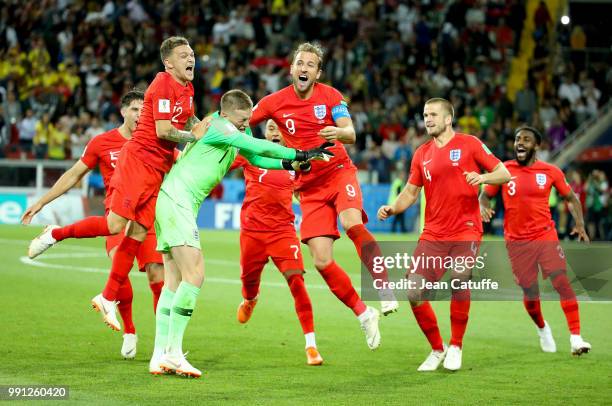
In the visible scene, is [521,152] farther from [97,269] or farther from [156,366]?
[97,269]

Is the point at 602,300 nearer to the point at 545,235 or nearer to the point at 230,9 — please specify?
the point at 545,235

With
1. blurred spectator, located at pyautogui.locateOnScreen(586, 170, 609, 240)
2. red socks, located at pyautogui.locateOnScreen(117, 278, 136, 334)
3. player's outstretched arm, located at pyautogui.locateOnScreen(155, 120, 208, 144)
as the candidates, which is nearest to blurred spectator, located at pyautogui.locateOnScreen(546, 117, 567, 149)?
blurred spectator, located at pyautogui.locateOnScreen(586, 170, 609, 240)

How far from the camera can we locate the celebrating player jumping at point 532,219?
11.1m

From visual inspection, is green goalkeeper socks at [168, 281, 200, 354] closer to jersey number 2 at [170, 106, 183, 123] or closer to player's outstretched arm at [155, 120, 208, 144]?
player's outstretched arm at [155, 120, 208, 144]

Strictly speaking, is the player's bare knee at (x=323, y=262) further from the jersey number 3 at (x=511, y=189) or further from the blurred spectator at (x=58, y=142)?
the blurred spectator at (x=58, y=142)

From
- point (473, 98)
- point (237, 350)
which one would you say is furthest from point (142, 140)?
point (473, 98)

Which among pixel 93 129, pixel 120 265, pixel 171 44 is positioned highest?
pixel 93 129

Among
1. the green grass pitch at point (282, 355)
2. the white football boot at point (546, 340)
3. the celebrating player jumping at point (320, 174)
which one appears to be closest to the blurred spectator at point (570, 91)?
the green grass pitch at point (282, 355)

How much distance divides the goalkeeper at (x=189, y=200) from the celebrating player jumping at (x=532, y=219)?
3412mm

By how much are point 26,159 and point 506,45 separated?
14440 mm

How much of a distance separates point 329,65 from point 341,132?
2019 cm

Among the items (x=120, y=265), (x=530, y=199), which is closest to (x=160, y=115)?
(x=120, y=265)

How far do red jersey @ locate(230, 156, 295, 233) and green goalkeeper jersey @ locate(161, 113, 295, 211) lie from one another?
1978 millimetres

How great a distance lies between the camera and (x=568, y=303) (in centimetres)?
1079
